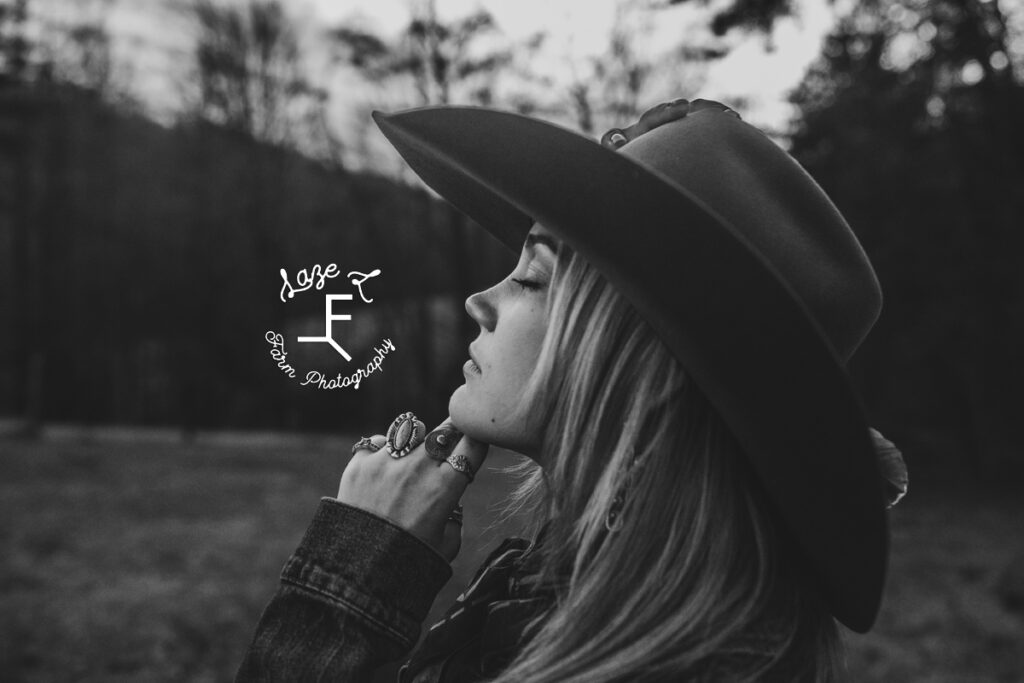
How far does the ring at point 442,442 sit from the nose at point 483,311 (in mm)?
161

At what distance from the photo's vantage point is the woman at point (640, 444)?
91 cm

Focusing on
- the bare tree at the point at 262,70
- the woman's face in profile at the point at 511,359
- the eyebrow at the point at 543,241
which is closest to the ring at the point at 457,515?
the woman's face in profile at the point at 511,359

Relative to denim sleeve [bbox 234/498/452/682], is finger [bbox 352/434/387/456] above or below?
above

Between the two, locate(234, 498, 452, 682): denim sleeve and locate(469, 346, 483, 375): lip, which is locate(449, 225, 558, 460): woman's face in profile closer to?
locate(469, 346, 483, 375): lip

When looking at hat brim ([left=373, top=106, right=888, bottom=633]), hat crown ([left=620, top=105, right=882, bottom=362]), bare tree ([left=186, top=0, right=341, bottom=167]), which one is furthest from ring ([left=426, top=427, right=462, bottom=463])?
bare tree ([left=186, top=0, right=341, bottom=167])

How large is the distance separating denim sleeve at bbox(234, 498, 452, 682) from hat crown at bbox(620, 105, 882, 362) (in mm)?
610

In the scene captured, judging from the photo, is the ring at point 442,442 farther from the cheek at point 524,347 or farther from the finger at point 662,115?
the finger at point 662,115

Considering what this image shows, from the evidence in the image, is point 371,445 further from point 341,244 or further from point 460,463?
point 341,244

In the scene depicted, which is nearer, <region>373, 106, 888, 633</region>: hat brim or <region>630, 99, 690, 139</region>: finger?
<region>373, 106, 888, 633</region>: hat brim

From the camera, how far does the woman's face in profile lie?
1.10 metres

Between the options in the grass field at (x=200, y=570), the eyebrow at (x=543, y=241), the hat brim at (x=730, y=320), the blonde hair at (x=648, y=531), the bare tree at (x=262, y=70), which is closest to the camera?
the hat brim at (x=730, y=320)

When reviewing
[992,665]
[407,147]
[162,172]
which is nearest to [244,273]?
[162,172]

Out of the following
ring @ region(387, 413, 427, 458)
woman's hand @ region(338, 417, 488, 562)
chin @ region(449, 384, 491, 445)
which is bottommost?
woman's hand @ region(338, 417, 488, 562)

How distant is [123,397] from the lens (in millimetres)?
21016
